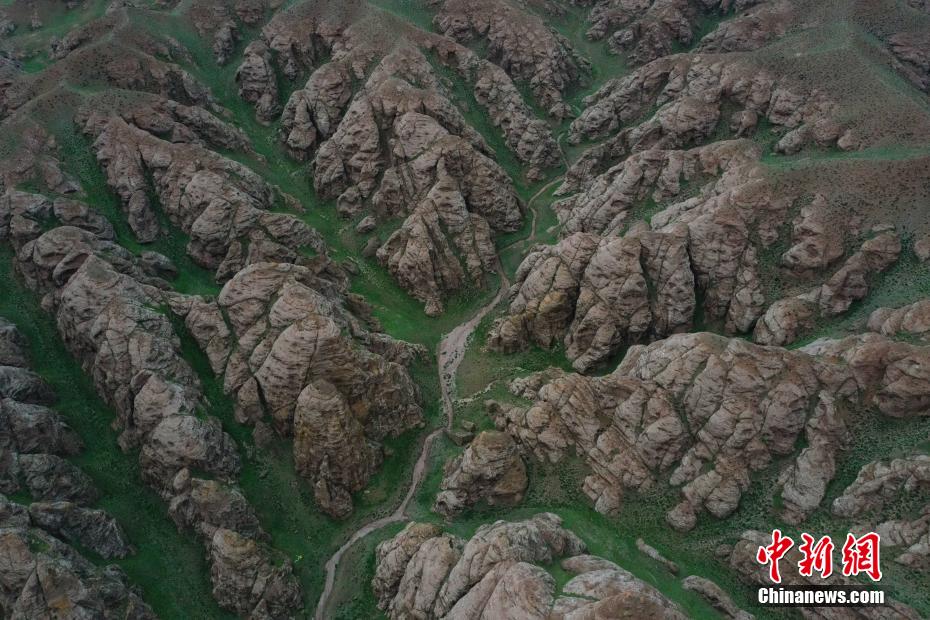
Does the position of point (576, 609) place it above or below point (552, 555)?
above

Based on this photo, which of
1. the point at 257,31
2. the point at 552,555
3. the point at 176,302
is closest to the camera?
the point at 552,555

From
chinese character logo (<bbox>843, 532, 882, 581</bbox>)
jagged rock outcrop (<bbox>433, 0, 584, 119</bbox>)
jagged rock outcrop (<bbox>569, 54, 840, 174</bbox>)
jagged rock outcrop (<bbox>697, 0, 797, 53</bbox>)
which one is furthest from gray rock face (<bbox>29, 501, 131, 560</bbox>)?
jagged rock outcrop (<bbox>697, 0, 797, 53</bbox>)

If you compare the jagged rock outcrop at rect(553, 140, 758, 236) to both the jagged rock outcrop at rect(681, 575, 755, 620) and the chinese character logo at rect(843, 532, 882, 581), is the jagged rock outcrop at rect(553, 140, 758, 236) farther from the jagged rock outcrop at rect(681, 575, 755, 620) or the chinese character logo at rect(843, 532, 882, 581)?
the jagged rock outcrop at rect(681, 575, 755, 620)

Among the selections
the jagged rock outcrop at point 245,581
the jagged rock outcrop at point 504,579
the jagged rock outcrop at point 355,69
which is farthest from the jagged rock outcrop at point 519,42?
the jagged rock outcrop at point 245,581

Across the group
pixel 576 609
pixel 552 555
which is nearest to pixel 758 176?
pixel 552 555

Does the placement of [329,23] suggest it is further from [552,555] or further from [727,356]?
[552,555]

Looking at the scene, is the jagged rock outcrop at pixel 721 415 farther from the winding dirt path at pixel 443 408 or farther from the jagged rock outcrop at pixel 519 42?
the jagged rock outcrop at pixel 519 42
